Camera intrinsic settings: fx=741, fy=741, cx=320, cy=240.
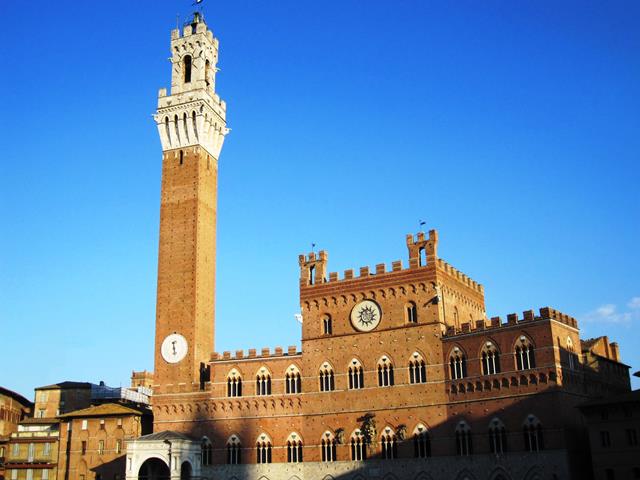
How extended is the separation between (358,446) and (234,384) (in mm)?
11402

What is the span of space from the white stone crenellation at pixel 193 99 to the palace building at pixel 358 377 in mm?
238

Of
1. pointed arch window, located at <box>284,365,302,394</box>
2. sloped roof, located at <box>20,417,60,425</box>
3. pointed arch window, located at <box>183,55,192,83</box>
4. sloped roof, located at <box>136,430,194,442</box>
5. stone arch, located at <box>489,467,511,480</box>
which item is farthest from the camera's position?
pointed arch window, located at <box>183,55,192,83</box>

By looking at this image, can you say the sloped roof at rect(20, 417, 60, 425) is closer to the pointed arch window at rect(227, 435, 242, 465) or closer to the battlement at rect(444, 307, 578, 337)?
the pointed arch window at rect(227, 435, 242, 465)

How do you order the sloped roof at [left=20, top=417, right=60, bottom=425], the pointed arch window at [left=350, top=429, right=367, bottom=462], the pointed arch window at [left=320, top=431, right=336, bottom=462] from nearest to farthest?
the pointed arch window at [left=350, top=429, right=367, bottom=462]
the pointed arch window at [left=320, top=431, right=336, bottom=462]
the sloped roof at [left=20, top=417, right=60, bottom=425]

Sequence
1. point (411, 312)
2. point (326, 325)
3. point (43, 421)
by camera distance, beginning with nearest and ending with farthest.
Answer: point (411, 312)
point (326, 325)
point (43, 421)

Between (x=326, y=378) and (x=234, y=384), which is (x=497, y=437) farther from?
(x=234, y=384)

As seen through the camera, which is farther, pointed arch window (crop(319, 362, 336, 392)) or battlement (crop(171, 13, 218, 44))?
battlement (crop(171, 13, 218, 44))

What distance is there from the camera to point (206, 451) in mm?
57562

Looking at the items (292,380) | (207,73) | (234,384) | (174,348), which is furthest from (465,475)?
(207,73)

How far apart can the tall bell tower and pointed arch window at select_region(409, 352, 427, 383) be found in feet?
58.4

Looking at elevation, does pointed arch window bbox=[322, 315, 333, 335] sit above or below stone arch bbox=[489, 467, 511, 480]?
above

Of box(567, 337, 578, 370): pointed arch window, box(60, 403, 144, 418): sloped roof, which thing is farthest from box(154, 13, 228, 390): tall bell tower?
box(567, 337, 578, 370): pointed arch window

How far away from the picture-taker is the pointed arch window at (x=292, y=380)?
56531 mm

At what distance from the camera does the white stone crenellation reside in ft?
216
